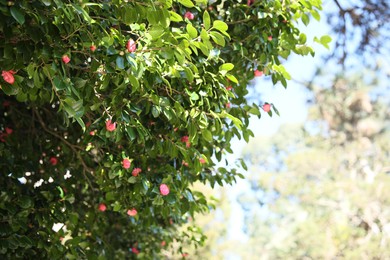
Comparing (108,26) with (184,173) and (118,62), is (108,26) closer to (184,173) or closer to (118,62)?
(118,62)

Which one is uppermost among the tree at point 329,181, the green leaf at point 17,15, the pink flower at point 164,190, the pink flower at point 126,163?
the tree at point 329,181

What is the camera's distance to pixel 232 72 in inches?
93.8

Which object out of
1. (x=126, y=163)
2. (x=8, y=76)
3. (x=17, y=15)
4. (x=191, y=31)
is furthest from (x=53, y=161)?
(x=17, y=15)

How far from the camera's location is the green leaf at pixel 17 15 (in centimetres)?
139

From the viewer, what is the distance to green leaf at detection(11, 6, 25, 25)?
1395 millimetres

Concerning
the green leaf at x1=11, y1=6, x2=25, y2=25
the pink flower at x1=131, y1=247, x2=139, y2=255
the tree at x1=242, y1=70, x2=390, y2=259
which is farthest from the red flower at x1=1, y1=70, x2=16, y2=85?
the tree at x1=242, y1=70, x2=390, y2=259

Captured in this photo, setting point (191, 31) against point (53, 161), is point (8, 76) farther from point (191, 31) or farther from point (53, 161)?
point (53, 161)

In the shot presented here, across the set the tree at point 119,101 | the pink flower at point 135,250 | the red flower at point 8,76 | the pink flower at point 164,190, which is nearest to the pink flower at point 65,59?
the tree at point 119,101

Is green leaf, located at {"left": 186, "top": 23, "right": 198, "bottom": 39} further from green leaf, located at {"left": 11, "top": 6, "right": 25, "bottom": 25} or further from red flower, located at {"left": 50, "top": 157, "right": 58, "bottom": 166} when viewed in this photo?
red flower, located at {"left": 50, "top": 157, "right": 58, "bottom": 166}

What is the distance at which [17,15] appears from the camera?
140 cm

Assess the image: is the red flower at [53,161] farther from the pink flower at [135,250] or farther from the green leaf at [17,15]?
the green leaf at [17,15]

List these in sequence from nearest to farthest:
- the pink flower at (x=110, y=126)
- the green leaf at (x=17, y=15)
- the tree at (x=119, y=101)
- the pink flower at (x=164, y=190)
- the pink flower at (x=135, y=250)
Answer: the green leaf at (x=17, y=15) < the tree at (x=119, y=101) < the pink flower at (x=110, y=126) < the pink flower at (x=164, y=190) < the pink flower at (x=135, y=250)

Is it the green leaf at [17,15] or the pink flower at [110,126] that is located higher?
the pink flower at [110,126]

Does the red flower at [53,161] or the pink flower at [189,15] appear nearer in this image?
the pink flower at [189,15]
